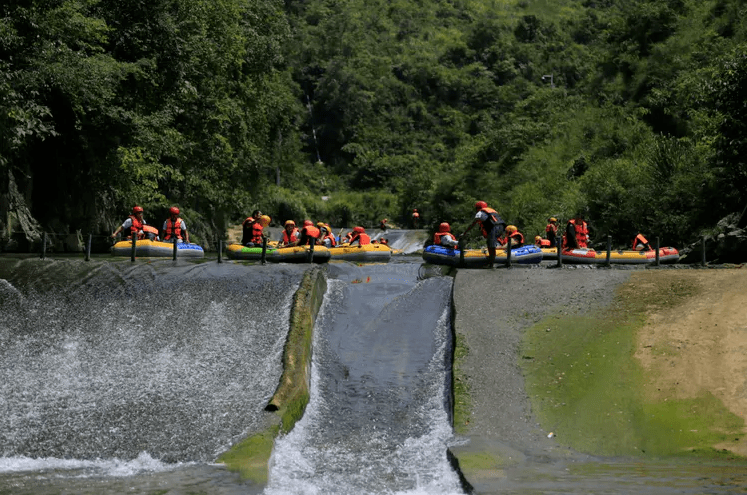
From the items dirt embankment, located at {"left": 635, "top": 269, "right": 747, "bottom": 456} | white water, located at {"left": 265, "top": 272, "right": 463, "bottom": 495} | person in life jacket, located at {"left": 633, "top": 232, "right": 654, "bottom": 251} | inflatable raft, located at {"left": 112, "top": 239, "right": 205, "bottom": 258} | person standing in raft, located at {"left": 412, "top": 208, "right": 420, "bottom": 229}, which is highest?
person standing in raft, located at {"left": 412, "top": 208, "right": 420, "bottom": 229}

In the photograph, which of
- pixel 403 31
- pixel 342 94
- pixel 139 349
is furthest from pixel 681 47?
pixel 403 31

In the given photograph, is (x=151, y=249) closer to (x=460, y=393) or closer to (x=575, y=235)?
(x=575, y=235)

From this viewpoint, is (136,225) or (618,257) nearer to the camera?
(618,257)

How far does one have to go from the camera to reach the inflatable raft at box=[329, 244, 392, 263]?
97.3ft

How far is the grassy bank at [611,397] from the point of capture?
14.3m

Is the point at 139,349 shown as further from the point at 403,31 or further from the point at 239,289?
the point at 403,31

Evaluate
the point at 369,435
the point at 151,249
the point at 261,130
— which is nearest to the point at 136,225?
the point at 151,249

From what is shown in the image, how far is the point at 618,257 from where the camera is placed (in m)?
28.6

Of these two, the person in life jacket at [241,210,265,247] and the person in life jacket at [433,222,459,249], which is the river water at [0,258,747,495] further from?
the person in life jacket at [241,210,265,247]

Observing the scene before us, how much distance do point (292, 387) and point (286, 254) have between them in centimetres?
1124

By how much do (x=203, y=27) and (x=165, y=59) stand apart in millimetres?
3159

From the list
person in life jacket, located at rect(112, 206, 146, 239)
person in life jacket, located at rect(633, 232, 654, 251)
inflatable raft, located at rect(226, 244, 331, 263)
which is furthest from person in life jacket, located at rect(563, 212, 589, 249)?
person in life jacket, located at rect(112, 206, 146, 239)

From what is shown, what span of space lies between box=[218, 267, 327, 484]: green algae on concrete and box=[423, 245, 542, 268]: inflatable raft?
16.5 feet

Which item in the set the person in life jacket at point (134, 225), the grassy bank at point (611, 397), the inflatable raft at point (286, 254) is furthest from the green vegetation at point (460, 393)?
the person in life jacket at point (134, 225)
